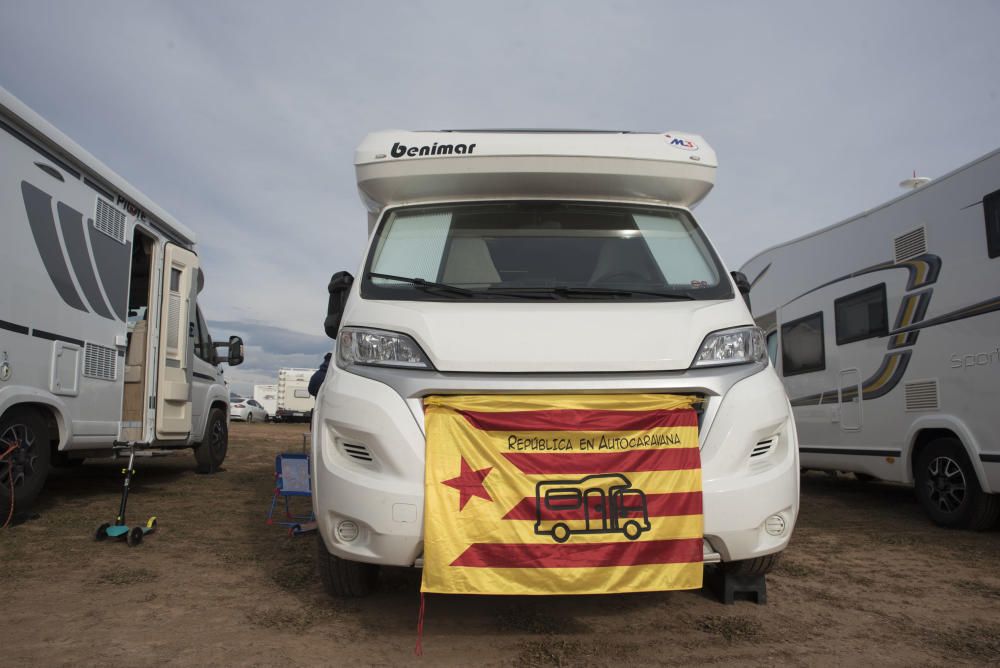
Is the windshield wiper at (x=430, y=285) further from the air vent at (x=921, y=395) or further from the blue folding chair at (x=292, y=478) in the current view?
the air vent at (x=921, y=395)

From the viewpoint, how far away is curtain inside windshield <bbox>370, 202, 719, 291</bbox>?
3570 millimetres

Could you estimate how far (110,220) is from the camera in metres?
6.84

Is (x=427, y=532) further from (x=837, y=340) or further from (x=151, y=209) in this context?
(x=837, y=340)

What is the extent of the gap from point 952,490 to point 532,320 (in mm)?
5248

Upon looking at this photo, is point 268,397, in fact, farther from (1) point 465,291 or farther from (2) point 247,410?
(1) point 465,291

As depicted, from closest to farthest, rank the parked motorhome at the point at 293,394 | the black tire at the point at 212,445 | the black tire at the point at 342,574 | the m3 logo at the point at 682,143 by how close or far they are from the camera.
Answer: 1. the black tire at the point at 342,574
2. the m3 logo at the point at 682,143
3. the black tire at the point at 212,445
4. the parked motorhome at the point at 293,394

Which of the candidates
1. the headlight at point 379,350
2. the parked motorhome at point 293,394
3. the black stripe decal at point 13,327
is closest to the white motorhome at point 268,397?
the parked motorhome at point 293,394

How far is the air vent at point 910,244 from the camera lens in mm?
6730

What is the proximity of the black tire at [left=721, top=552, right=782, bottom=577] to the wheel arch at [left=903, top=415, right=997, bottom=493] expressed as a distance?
350 cm

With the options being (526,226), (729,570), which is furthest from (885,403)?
(526,226)

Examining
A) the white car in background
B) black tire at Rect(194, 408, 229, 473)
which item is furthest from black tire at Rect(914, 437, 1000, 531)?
the white car in background

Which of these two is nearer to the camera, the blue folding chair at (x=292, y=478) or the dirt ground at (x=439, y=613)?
the dirt ground at (x=439, y=613)

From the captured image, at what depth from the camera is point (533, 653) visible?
2969 millimetres

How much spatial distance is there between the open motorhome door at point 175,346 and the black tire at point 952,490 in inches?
306
